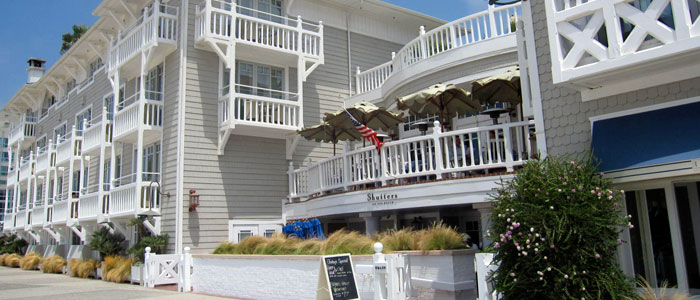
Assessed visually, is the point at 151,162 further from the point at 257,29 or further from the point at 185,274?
the point at 257,29

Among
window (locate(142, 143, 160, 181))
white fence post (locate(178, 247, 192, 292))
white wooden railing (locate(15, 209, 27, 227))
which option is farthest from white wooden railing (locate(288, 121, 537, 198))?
white wooden railing (locate(15, 209, 27, 227))

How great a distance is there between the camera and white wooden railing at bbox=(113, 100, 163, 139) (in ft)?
57.9

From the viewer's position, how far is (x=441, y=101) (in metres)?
13.5

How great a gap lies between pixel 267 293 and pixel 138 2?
1279 centimetres

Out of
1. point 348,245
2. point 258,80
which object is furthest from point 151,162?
point 348,245

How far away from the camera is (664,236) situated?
768 centimetres

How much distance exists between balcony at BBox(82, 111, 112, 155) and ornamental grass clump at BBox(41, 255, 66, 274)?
4.48 m

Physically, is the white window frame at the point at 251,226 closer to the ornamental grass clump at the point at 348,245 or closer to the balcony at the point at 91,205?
the balcony at the point at 91,205

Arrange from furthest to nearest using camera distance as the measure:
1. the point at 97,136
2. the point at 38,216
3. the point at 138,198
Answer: the point at 38,216
the point at 97,136
the point at 138,198

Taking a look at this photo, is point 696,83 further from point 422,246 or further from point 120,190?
point 120,190

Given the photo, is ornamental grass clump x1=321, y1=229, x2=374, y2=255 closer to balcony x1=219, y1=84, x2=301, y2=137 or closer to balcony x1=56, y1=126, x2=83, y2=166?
balcony x1=219, y1=84, x2=301, y2=137

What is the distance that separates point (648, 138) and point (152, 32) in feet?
48.0

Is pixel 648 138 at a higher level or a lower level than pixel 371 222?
higher

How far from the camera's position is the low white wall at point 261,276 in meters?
10.8
